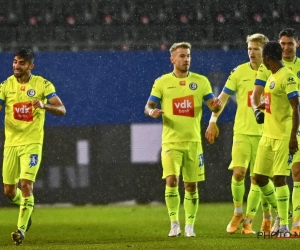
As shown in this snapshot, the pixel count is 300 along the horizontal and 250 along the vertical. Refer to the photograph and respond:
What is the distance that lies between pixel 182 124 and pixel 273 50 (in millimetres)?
1830

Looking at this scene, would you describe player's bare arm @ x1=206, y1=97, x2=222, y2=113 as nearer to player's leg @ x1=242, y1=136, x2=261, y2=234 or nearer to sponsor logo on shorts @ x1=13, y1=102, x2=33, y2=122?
player's leg @ x1=242, y1=136, x2=261, y2=234

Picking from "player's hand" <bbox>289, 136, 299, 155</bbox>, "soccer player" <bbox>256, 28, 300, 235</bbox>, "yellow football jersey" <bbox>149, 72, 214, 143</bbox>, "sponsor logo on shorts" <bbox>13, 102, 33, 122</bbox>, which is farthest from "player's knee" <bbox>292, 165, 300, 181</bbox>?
"sponsor logo on shorts" <bbox>13, 102, 33, 122</bbox>

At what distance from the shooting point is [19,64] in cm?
1002

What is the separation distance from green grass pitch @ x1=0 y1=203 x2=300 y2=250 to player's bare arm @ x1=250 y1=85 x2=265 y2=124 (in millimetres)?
1223

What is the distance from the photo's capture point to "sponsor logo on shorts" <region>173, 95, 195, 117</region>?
33.3 ft

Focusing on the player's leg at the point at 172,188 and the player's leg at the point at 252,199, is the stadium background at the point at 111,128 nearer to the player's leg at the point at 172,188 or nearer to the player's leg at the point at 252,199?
the player's leg at the point at 252,199

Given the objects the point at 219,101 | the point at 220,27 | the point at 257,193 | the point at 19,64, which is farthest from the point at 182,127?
the point at 220,27

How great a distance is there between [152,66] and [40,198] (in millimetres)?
2817

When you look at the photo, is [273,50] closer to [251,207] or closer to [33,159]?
[251,207]

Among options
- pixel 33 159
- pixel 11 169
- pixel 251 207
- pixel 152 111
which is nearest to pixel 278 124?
pixel 152 111

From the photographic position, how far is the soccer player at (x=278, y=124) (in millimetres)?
8688

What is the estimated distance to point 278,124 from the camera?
8.91 m

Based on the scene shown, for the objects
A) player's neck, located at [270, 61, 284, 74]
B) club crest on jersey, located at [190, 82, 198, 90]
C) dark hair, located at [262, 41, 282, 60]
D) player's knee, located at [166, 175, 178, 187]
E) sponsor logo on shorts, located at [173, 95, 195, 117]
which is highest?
dark hair, located at [262, 41, 282, 60]

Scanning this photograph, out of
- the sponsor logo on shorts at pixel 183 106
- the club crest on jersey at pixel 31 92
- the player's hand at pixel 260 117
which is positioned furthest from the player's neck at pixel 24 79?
the player's hand at pixel 260 117
